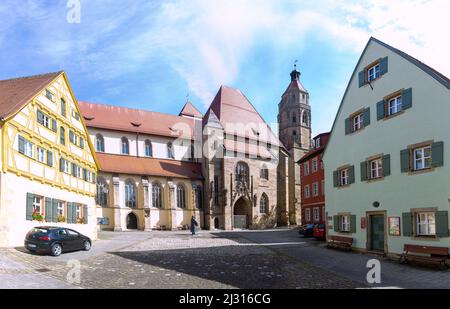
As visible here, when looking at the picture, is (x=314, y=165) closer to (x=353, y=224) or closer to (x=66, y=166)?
(x=353, y=224)

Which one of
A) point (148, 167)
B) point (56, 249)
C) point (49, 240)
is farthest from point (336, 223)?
point (148, 167)

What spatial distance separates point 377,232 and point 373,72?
790cm

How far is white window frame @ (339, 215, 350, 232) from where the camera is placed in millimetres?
20297

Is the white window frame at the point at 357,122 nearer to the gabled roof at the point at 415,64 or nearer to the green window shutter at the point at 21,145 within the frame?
the gabled roof at the point at 415,64

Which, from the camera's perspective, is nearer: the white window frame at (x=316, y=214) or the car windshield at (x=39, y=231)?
the car windshield at (x=39, y=231)

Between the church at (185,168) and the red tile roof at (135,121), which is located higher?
the red tile roof at (135,121)

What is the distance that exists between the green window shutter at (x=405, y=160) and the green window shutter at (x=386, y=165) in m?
0.85

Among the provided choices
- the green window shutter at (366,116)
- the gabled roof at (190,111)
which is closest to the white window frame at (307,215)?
the green window shutter at (366,116)

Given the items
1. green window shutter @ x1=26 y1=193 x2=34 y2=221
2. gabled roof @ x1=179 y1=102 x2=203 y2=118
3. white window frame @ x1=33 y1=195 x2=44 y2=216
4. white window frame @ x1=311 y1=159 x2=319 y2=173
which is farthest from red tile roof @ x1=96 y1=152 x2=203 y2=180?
green window shutter @ x1=26 y1=193 x2=34 y2=221

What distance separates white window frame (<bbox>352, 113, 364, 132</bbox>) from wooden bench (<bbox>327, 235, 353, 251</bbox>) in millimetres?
5839

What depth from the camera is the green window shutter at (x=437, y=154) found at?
14094 mm

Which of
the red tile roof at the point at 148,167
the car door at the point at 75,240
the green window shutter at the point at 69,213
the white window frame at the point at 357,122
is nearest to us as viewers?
the car door at the point at 75,240

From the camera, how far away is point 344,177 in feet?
69.5

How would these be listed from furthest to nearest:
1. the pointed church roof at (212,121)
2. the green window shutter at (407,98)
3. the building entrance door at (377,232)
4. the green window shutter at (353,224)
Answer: the pointed church roof at (212,121) → the green window shutter at (353,224) → the building entrance door at (377,232) → the green window shutter at (407,98)
